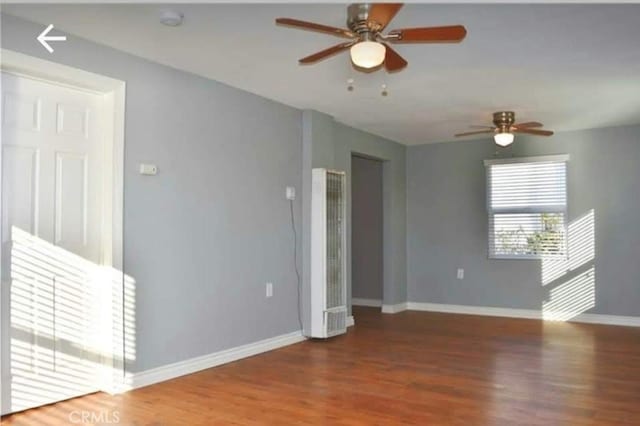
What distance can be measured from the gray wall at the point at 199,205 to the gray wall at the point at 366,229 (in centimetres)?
264

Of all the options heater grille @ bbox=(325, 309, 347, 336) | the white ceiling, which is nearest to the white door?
the white ceiling

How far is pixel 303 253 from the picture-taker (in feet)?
18.0

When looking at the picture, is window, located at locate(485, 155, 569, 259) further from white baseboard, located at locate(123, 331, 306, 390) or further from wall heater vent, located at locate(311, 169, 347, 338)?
white baseboard, located at locate(123, 331, 306, 390)

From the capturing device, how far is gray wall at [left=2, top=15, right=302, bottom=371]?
3.79 metres

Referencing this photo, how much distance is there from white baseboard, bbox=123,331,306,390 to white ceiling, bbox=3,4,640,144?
87.9 inches

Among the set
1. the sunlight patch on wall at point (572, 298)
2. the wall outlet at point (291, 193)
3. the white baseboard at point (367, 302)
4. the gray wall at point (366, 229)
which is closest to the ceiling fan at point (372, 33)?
the wall outlet at point (291, 193)

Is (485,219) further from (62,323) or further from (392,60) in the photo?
(62,323)

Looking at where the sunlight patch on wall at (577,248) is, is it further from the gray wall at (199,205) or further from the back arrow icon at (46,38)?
the back arrow icon at (46,38)

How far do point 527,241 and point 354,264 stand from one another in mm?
2435

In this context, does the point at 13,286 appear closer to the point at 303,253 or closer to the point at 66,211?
the point at 66,211

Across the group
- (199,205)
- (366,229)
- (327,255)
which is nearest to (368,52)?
(199,205)

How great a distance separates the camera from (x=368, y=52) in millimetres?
2881

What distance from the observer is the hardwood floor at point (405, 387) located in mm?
3145

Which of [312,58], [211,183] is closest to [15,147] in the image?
[211,183]
